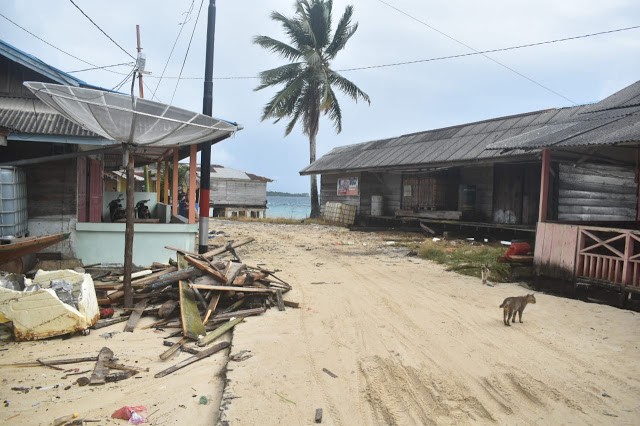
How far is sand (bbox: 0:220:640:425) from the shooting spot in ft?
12.2

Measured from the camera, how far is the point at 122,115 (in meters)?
6.30

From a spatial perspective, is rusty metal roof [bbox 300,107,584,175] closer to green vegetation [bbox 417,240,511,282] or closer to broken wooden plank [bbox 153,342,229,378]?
green vegetation [bbox 417,240,511,282]

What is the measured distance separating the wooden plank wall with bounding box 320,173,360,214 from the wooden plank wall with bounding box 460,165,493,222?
7.18 meters

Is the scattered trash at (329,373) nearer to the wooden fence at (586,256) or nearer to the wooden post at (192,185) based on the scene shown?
the wooden fence at (586,256)

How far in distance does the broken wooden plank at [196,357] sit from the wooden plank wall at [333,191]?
18.3 meters

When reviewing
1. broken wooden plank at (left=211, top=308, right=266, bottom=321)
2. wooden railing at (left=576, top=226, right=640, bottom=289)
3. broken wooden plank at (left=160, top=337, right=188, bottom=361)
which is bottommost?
broken wooden plank at (left=160, top=337, right=188, bottom=361)

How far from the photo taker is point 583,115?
1099 cm

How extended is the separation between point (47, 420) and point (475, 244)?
1340 centimetres

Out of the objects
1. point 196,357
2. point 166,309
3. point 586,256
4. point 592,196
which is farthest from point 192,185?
point 592,196

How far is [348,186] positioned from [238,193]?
11.6 metres

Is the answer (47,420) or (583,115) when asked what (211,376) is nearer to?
(47,420)

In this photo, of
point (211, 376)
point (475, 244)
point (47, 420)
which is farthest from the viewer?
point (475, 244)

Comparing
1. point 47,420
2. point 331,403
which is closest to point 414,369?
point 331,403

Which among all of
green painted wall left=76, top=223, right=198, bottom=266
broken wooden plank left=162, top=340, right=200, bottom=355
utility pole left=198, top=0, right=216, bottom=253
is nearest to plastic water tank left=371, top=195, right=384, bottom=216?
green painted wall left=76, top=223, right=198, bottom=266
